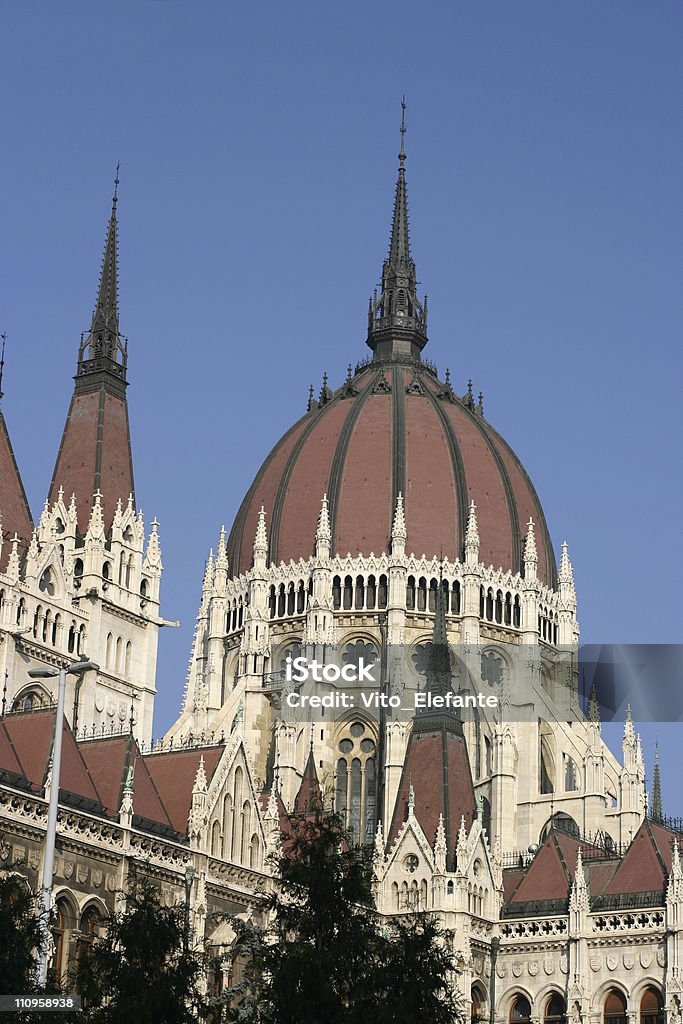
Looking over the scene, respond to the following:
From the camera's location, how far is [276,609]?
95.8 m

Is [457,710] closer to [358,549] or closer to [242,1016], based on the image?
[358,549]

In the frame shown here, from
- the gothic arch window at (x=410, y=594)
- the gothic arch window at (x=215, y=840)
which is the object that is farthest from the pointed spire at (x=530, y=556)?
the gothic arch window at (x=215, y=840)

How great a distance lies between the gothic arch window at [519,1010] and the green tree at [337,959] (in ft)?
110

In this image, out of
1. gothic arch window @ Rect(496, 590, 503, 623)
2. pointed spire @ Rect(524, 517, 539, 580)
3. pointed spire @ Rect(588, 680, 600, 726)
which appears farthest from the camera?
pointed spire @ Rect(524, 517, 539, 580)

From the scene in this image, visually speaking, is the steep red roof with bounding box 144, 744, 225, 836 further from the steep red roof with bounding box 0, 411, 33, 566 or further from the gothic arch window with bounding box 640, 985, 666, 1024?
the gothic arch window with bounding box 640, 985, 666, 1024

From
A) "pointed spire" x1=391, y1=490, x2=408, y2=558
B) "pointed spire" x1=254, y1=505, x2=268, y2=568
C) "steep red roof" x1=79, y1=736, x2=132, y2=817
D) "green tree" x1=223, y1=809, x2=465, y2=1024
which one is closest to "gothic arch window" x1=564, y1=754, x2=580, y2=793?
"pointed spire" x1=391, y1=490, x2=408, y2=558

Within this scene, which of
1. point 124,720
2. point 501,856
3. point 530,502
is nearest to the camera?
point 124,720

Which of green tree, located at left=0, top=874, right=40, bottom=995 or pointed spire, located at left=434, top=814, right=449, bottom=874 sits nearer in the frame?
green tree, located at left=0, top=874, right=40, bottom=995

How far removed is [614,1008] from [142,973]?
3629 centimetres

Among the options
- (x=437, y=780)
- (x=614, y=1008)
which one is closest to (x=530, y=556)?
(x=437, y=780)

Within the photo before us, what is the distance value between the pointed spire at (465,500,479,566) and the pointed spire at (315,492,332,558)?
6.79 metres

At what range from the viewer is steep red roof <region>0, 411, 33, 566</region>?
247 ft

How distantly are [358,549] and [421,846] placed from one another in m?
24.4

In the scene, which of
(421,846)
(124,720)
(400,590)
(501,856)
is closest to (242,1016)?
(421,846)
